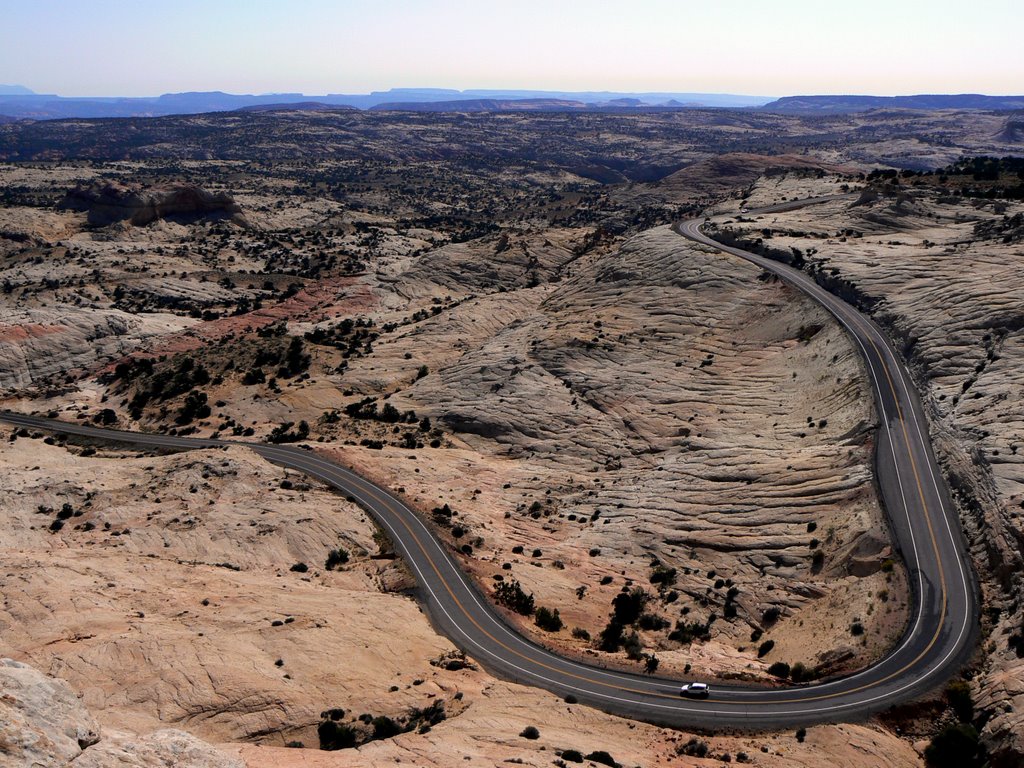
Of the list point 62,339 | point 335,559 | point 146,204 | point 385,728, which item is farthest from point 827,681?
point 146,204

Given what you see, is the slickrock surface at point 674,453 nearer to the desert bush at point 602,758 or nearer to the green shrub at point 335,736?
the desert bush at point 602,758

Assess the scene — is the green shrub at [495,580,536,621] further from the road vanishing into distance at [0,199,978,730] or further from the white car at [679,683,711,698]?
the white car at [679,683,711,698]

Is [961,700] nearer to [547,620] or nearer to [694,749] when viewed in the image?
[694,749]

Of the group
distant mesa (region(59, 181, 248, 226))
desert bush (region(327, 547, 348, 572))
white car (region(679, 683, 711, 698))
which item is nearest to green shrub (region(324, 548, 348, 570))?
desert bush (region(327, 547, 348, 572))

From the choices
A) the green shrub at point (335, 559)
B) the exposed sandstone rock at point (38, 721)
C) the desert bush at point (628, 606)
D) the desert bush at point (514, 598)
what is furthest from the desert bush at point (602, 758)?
the green shrub at point (335, 559)

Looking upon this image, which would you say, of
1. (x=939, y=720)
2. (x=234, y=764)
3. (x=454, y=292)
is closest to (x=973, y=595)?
(x=939, y=720)

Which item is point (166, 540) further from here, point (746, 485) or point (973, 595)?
point (973, 595)
